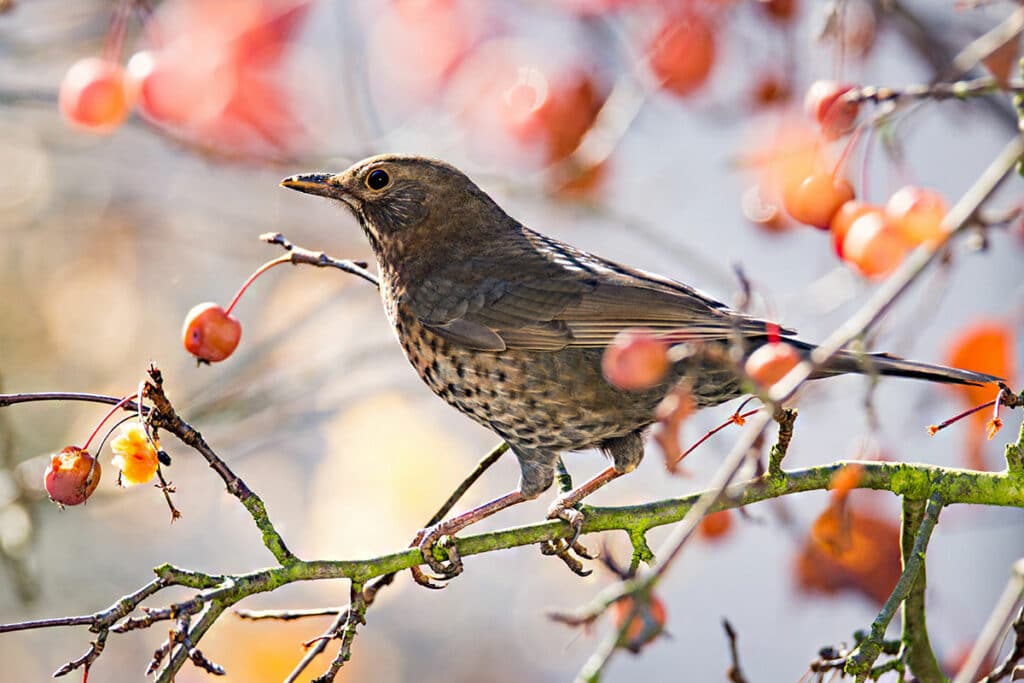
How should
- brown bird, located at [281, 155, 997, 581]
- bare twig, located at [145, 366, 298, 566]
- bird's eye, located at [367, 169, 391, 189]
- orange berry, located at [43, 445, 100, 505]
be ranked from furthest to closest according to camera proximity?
1. bird's eye, located at [367, 169, 391, 189]
2. brown bird, located at [281, 155, 997, 581]
3. orange berry, located at [43, 445, 100, 505]
4. bare twig, located at [145, 366, 298, 566]

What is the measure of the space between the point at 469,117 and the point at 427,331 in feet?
4.99

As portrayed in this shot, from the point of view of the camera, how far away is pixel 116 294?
604 centimetres

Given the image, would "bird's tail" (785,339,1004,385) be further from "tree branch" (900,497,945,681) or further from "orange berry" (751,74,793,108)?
"orange berry" (751,74,793,108)

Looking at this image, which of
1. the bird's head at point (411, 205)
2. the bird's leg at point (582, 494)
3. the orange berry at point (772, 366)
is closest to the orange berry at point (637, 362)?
the orange berry at point (772, 366)

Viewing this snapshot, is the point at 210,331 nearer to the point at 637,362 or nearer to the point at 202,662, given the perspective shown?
the point at 202,662

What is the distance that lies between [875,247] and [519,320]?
3.15 ft

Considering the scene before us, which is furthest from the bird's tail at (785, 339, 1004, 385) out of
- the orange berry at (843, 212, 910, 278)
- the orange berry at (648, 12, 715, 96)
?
the orange berry at (648, 12, 715, 96)

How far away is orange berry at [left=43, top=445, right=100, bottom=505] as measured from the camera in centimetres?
195

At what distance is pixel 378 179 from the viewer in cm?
320

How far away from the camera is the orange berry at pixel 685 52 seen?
365 centimetres

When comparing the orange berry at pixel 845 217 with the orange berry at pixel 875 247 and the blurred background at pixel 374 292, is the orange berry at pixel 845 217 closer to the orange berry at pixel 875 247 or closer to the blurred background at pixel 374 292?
the orange berry at pixel 875 247

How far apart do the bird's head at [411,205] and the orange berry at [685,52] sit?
2.65ft

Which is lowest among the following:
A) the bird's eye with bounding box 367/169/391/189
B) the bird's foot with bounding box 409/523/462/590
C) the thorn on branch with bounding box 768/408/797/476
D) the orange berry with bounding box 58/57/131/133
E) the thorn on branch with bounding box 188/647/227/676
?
the thorn on branch with bounding box 188/647/227/676

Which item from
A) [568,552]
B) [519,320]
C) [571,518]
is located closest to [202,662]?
[571,518]
